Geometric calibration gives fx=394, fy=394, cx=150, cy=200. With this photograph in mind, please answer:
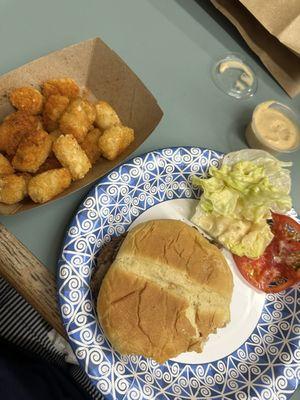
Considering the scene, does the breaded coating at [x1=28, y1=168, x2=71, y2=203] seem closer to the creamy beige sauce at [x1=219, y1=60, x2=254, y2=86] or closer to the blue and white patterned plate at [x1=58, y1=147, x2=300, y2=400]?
the blue and white patterned plate at [x1=58, y1=147, x2=300, y2=400]

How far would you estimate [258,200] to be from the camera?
1355 mm

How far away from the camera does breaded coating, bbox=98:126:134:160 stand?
1.24m

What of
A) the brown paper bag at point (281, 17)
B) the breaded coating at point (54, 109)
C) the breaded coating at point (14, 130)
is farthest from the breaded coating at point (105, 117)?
the brown paper bag at point (281, 17)

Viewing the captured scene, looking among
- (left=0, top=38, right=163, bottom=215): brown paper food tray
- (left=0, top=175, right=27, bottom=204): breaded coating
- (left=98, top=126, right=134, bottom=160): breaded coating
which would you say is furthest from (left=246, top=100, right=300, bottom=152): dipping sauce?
(left=0, top=175, right=27, bottom=204): breaded coating

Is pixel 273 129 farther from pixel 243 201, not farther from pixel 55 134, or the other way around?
pixel 55 134

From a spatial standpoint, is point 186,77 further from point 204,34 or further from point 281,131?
point 281,131

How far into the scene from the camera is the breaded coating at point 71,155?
1.19 metres

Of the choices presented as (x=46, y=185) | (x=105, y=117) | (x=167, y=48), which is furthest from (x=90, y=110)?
(x=167, y=48)

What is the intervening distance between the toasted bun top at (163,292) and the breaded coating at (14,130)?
0.45 meters

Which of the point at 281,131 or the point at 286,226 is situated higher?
the point at 281,131

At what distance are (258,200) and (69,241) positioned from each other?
0.66 metres

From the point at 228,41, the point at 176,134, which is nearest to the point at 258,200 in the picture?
the point at 176,134

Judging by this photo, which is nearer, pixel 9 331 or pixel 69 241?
pixel 69 241

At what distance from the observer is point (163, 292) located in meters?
1.05
